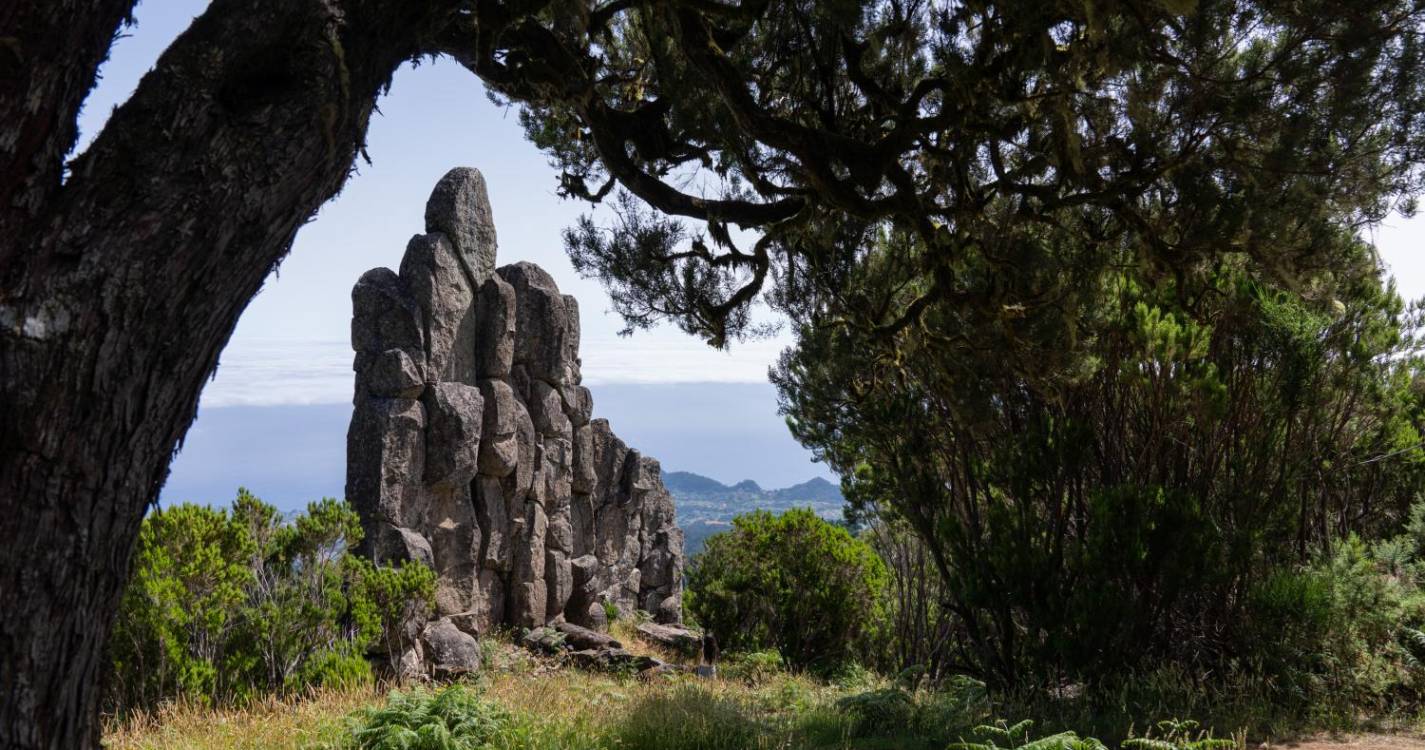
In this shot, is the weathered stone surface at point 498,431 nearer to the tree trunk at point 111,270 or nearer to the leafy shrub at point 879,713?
the leafy shrub at point 879,713

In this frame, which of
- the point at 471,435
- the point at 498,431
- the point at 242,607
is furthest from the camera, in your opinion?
the point at 498,431

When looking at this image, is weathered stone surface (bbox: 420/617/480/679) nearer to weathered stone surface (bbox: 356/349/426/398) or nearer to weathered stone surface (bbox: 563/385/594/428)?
weathered stone surface (bbox: 356/349/426/398)

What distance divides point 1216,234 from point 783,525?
40.2ft

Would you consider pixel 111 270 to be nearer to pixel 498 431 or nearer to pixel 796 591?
pixel 498 431

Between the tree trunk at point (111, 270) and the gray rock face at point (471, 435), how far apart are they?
904 centimetres

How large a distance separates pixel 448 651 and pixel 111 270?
10.1m

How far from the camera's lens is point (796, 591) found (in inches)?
711

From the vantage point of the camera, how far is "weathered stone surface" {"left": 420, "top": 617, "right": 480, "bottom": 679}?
40.0 feet

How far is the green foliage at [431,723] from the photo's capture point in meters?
6.69

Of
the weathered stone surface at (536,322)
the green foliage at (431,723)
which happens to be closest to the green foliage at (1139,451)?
the green foliage at (431,723)

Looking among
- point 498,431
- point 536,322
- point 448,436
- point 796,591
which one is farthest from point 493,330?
point 796,591

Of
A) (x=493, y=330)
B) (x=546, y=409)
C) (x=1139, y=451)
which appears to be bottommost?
(x=1139, y=451)

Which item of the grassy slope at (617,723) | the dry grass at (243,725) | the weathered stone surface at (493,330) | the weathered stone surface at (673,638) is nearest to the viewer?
the dry grass at (243,725)

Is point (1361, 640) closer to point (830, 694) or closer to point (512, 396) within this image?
point (830, 694)
